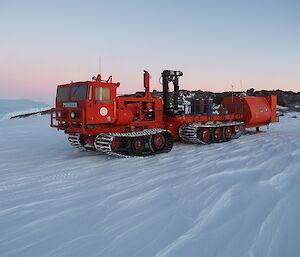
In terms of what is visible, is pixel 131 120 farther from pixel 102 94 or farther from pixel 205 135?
pixel 205 135

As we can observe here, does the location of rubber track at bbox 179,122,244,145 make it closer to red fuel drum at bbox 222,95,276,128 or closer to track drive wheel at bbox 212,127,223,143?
track drive wheel at bbox 212,127,223,143

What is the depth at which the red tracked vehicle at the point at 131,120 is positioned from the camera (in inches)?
385

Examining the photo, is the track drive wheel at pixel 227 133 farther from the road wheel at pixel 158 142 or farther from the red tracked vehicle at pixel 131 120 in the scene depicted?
the road wheel at pixel 158 142

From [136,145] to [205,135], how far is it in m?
3.91

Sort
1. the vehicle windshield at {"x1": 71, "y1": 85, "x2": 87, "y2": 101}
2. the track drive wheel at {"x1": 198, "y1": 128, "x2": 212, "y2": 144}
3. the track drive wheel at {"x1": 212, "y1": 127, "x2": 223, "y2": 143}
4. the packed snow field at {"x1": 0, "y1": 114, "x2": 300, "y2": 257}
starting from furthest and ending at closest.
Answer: the track drive wheel at {"x1": 212, "y1": 127, "x2": 223, "y2": 143} → the track drive wheel at {"x1": 198, "y1": 128, "x2": 212, "y2": 144} → the vehicle windshield at {"x1": 71, "y1": 85, "x2": 87, "y2": 101} → the packed snow field at {"x1": 0, "y1": 114, "x2": 300, "y2": 257}

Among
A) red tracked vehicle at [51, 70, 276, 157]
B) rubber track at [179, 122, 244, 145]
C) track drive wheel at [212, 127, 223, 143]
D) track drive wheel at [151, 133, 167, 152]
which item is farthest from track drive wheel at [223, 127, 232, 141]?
track drive wheel at [151, 133, 167, 152]

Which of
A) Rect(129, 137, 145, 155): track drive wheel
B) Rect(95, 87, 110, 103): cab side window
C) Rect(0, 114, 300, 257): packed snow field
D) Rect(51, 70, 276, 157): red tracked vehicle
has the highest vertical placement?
Rect(95, 87, 110, 103): cab side window

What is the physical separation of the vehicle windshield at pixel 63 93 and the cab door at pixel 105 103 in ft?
4.19

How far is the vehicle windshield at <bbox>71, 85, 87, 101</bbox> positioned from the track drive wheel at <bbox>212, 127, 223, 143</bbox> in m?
6.27

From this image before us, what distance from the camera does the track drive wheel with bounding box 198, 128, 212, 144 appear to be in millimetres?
12898

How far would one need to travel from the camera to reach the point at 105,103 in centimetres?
990

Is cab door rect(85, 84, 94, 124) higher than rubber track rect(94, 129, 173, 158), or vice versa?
cab door rect(85, 84, 94, 124)

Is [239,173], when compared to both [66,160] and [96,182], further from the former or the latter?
[66,160]

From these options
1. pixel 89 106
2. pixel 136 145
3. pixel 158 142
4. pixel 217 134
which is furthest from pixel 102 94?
pixel 217 134
